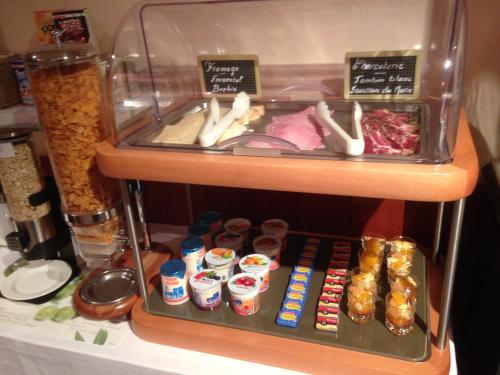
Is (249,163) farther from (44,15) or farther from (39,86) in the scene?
(44,15)

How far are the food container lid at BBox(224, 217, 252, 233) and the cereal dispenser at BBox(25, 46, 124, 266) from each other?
0.28 m

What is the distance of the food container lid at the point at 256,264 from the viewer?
0.87 meters

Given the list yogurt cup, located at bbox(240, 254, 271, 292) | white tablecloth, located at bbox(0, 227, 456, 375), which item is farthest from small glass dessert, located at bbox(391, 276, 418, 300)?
yogurt cup, located at bbox(240, 254, 271, 292)

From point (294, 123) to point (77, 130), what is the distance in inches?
17.0

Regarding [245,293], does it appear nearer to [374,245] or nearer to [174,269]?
[174,269]

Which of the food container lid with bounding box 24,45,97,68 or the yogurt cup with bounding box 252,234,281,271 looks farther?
the yogurt cup with bounding box 252,234,281,271

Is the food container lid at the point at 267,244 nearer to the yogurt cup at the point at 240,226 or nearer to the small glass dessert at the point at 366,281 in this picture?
the yogurt cup at the point at 240,226

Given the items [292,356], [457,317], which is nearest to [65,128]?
[292,356]

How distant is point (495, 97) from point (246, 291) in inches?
26.2

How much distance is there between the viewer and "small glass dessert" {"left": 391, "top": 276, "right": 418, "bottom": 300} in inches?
31.0

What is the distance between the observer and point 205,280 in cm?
86

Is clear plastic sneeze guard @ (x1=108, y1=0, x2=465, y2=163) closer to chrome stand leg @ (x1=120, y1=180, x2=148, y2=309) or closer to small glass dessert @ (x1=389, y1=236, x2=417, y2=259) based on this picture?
chrome stand leg @ (x1=120, y1=180, x2=148, y2=309)

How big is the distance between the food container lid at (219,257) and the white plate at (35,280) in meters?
0.39

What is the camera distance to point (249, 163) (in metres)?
0.66
